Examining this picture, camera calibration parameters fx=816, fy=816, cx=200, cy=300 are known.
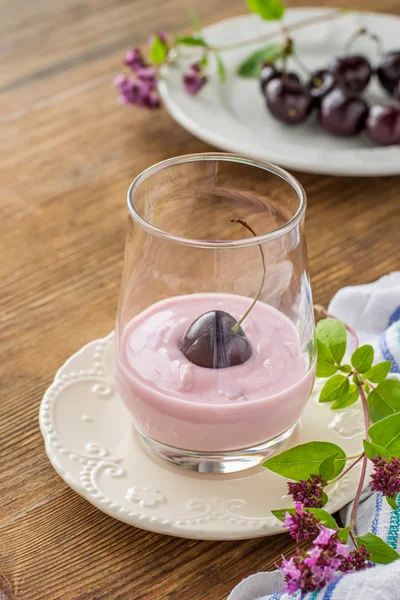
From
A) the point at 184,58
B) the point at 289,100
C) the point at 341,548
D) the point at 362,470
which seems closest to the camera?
the point at 341,548

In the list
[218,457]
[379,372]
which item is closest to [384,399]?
[379,372]

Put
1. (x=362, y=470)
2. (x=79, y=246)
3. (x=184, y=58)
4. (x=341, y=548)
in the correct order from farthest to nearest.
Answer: (x=184, y=58) → (x=79, y=246) → (x=362, y=470) → (x=341, y=548)

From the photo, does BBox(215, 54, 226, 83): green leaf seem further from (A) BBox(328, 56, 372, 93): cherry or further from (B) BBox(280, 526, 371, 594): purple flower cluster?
(B) BBox(280, 526, 371, 594): purple flower cluster

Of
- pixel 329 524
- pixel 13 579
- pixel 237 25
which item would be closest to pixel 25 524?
pixel 13 579

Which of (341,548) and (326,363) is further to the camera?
(326,363)

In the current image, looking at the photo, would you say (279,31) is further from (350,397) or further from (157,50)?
(350,397)

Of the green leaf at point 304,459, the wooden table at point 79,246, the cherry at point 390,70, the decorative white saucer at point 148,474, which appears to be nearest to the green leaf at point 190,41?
the wooden table at point 79,246

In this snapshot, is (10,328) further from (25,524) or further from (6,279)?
(25,524)
